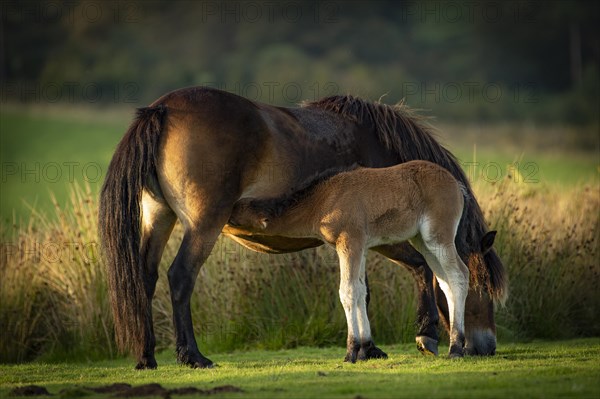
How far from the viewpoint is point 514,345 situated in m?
11.9

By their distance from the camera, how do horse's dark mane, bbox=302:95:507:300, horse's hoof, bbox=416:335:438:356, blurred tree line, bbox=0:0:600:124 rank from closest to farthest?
horse's hoof, bbox=416:335:438:356 → horse's dark mane, bbox=302:95:507:300 → blurred tree line, bbox=0:0:600:124

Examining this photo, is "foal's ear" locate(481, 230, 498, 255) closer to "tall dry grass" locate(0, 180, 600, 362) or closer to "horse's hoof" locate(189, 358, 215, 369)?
"tall dry grass" locate(0, 180, 600, 362)

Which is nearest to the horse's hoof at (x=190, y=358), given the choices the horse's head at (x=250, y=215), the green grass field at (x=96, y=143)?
the horse's head at (x=250, y=215)

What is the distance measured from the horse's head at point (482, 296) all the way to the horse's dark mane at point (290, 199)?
1796 millimetres

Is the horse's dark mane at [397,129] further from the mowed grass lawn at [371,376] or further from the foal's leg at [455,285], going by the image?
the mowed grass lawn at [371,376]

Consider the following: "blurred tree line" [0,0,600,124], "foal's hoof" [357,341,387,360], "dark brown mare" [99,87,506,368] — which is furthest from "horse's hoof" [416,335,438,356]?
"blurred tree line" [0,0,600,124]

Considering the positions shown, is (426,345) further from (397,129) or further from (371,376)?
(397,129)

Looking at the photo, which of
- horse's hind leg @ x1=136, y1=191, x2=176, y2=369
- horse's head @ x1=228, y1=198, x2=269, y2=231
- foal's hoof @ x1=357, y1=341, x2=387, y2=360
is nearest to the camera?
foal's hoof @ x1=357, y1=341, x2=387, y2=360

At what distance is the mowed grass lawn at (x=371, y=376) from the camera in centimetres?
761

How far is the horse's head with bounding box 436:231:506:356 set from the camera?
10.2 m

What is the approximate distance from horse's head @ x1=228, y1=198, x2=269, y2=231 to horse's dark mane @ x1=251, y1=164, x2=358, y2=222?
22mm

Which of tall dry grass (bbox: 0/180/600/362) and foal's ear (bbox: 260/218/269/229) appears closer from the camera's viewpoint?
foal's ear (bbox: 260/218/269/229)

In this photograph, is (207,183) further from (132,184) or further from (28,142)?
(28,142)

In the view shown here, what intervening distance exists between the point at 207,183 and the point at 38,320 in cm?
490
